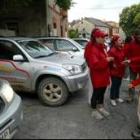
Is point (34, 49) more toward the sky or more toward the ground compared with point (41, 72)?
more toward the sky

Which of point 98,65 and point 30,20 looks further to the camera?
point 30,20

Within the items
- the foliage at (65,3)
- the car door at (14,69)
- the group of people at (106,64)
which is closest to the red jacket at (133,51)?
the group of people at (106,64)

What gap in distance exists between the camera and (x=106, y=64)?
5.19m

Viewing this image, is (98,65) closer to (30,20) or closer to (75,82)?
(75,82)

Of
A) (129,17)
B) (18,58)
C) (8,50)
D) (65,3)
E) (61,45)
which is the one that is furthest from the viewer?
(129,17)

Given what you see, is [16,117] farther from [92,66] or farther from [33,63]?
[33,63]

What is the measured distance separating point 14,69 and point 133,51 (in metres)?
2.67

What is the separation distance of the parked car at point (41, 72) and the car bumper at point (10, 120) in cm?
193

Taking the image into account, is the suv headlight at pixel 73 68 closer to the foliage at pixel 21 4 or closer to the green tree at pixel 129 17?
the foliage at pixel 21 4

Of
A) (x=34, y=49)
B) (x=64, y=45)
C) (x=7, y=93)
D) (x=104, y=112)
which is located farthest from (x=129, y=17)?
(x=7, y=93)

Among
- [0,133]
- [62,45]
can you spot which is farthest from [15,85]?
[62,45]

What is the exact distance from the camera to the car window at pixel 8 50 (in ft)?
22.3

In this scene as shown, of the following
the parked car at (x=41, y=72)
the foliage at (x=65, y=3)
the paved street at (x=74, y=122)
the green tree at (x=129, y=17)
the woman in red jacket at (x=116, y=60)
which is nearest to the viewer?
the paved street at (x=74, y=122)

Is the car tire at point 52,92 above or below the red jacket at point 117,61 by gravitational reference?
below
